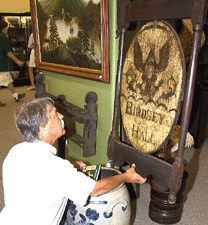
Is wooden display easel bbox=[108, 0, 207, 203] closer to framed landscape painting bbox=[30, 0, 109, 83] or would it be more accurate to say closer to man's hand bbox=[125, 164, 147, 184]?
man's hand bbox=[125, 164, 147, 184]

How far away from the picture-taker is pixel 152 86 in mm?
1554

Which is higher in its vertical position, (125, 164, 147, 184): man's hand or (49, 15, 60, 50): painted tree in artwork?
(49, 15, 60, 50): painted tree in artwork

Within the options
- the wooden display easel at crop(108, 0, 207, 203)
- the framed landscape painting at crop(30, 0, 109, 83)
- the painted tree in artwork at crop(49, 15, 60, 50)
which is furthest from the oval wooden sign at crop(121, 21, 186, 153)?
the painted tree in artwork at crop(49, 15, 60, 50)

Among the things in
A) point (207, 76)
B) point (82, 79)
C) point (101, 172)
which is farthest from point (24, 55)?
point (101, 172)

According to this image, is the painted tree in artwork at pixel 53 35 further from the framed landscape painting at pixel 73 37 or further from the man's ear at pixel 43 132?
the man's ear at pixel 43 132

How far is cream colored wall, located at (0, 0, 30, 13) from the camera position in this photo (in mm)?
8016

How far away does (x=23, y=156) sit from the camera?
1.36 meters

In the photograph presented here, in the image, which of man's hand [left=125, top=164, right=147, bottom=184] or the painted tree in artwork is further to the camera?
the painted tree in artwork

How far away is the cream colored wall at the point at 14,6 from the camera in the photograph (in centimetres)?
802

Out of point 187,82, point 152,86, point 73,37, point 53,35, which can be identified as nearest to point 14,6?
point 53,35

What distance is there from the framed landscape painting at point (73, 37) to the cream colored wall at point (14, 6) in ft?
18.6

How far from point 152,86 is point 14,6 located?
7701 millimetres

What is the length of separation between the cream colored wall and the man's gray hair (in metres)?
7.58

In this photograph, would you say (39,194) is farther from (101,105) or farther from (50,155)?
(101,105)
